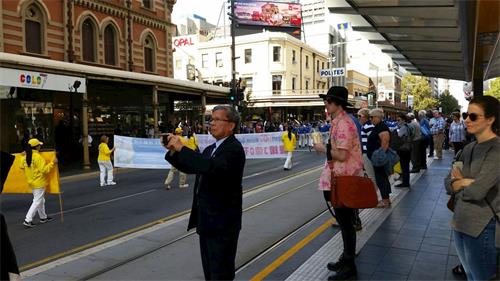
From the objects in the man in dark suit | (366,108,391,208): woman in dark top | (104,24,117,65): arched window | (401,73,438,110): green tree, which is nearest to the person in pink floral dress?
the man in dark suit

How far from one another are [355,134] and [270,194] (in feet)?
20.7

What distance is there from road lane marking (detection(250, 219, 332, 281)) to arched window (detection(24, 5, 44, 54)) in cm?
1756

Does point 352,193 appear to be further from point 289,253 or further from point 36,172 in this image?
point 36,172

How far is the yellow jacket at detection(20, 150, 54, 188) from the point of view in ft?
27.8

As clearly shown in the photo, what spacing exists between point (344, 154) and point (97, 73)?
15607 millimetres

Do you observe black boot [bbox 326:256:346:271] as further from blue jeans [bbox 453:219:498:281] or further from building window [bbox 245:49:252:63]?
building window [bbox 245:49:252:63]

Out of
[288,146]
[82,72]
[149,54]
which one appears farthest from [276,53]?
[288,146]

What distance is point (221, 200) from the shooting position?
3.53 meters

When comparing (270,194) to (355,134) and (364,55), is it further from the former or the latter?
(364,55)

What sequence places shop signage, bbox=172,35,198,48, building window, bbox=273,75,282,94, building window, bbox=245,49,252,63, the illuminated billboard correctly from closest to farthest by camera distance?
building window, bbox=273,75,282,94 < building window, bbox=245,49,252,63 < the illuminated billboard < shop signage, bbox=172,35,198,48

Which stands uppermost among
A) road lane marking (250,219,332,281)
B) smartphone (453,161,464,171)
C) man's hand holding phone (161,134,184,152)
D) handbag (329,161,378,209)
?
man's hand holding phone (161,134,184,152)

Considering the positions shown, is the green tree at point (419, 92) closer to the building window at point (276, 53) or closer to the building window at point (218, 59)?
the building window at point (276, 53)

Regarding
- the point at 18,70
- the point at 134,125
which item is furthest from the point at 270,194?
the point at 134,125

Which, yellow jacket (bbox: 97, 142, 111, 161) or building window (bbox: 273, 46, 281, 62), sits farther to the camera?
building window (bbox: 273, 46, 281, 62)
